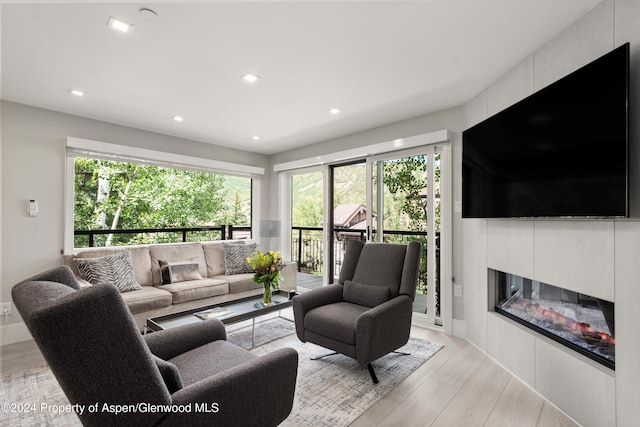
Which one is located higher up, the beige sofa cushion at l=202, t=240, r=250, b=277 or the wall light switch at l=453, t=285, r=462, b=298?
the beige sofa cushion at l=202, t=240, r=250, b=277

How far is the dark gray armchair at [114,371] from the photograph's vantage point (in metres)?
0.93

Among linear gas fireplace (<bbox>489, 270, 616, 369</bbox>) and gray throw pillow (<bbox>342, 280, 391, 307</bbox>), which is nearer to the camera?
linear gas fireplace (<bbox>489, 270, 616, 369</bbox>)

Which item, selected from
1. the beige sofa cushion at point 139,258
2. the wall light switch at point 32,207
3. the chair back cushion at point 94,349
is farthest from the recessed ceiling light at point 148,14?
the beige sofa cushion at point 139,258

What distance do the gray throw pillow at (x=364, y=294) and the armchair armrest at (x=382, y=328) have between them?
17 cm

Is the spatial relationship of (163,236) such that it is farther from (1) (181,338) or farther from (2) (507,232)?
(2) (507,232)

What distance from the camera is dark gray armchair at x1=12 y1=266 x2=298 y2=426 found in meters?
0.93

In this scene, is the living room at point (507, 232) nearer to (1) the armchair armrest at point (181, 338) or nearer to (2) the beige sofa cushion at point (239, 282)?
(2) the beige sofa cushion at point (239, 282)

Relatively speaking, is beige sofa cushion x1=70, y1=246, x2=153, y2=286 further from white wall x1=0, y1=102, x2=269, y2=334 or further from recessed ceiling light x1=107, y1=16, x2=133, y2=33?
recessed ceiling light x1=107, y1=16, x2=133, y2=33

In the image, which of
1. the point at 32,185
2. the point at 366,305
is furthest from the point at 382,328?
the point at 32,185

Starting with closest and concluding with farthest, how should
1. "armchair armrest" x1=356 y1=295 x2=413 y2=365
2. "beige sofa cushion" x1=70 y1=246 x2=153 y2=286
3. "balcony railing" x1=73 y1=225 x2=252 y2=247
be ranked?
"armchair armrest" x1=356 y1=295 x2=413 y2=365 → "beige sofa cushion" x1=70 y1=246 x2=153 y2=286 → "balcony railing" x1=73 y1=225 x2=252 y2=247

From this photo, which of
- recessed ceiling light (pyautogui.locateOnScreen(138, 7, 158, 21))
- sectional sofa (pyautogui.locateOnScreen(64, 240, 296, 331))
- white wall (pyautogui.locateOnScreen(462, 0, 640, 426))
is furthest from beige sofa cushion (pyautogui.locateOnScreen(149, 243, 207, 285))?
white wall (pyautogui.locateOnScreen(462, 0, 640, 426))

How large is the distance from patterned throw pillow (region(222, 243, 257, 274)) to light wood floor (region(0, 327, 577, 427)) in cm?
215

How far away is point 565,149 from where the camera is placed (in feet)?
6.44

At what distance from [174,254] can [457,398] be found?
11.9 ft
